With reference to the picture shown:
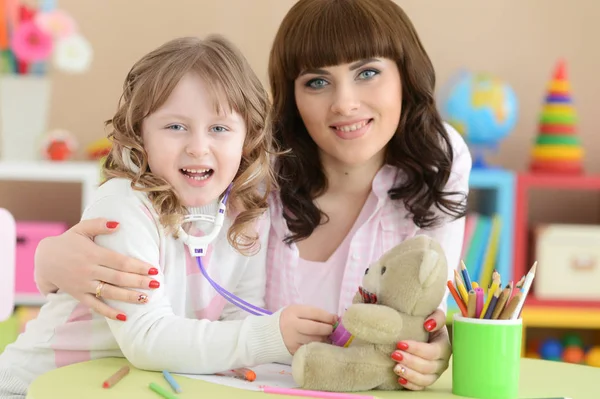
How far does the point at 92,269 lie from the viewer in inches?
41.8

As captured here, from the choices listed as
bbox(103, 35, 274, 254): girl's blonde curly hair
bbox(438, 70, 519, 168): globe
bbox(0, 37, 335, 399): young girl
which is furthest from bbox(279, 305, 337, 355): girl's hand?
bbox(438, 70, 519, 168): globe

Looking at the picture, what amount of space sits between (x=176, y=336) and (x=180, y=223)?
174mm

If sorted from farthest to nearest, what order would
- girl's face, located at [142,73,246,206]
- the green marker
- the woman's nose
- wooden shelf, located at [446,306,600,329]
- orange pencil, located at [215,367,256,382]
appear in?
1. wooden shelf, located at [446,306,600,329]
2. the woman's nose
3. girl's face, located at [142,73,246,206]
4. orange pencil, located at [215,367,256,382]
5. the green marker

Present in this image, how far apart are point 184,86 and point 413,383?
19.2 inches

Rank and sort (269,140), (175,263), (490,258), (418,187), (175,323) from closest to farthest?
(175,323) < (175,263) < (269,140) < (418,187) < (490,258)

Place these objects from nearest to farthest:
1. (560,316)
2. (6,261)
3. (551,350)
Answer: (6,261)
(560,316)
(551,350)

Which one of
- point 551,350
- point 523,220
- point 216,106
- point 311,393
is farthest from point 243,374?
point 551,350

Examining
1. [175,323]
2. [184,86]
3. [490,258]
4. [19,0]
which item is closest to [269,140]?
[184,86]

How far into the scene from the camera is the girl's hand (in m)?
0.98

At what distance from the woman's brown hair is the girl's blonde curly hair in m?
0.18

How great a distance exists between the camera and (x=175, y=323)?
3.33ft

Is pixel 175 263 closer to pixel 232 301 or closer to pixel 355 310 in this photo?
pixel 232 301

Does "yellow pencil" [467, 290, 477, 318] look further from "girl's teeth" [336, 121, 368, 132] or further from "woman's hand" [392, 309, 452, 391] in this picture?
"girl's teeth" [336, 121, 368, 132]

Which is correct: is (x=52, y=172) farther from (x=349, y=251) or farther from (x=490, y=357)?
(x=490, y=357)
